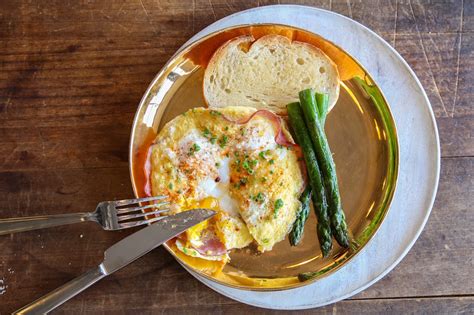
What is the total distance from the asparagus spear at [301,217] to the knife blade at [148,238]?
15.3 inches

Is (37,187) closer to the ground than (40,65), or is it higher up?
closer to the ground

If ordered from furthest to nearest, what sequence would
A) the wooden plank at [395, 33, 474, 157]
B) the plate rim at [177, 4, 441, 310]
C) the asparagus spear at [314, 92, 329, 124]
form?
1. the wooden plank at [395, 33, 474, 157]
2. the plate rim at [177, 4, 441, 310]
3. the asparagus spear at [314, 92, 329, 124]

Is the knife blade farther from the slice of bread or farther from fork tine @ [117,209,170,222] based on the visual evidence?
the slice of bread

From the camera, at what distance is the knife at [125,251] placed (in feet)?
7.22

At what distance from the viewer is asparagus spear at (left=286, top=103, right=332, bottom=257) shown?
2271 millimetres

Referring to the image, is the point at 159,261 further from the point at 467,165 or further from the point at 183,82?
the point at 467,165

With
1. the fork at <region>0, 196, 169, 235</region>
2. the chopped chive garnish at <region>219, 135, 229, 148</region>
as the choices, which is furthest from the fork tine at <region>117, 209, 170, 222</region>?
the chopped chive garnish at <region>219, 135, 229, 148</region>

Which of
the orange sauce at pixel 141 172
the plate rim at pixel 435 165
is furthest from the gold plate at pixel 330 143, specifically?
the plate rim at pixel 435 165

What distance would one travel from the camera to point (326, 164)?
2.28m

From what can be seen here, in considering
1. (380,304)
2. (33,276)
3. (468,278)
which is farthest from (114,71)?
(468,278)

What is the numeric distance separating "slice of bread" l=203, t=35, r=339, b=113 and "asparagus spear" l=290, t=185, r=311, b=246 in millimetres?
404

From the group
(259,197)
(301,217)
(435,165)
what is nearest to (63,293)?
(259,197)

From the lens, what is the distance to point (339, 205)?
2324 millimetres

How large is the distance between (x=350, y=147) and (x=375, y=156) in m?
0.13
